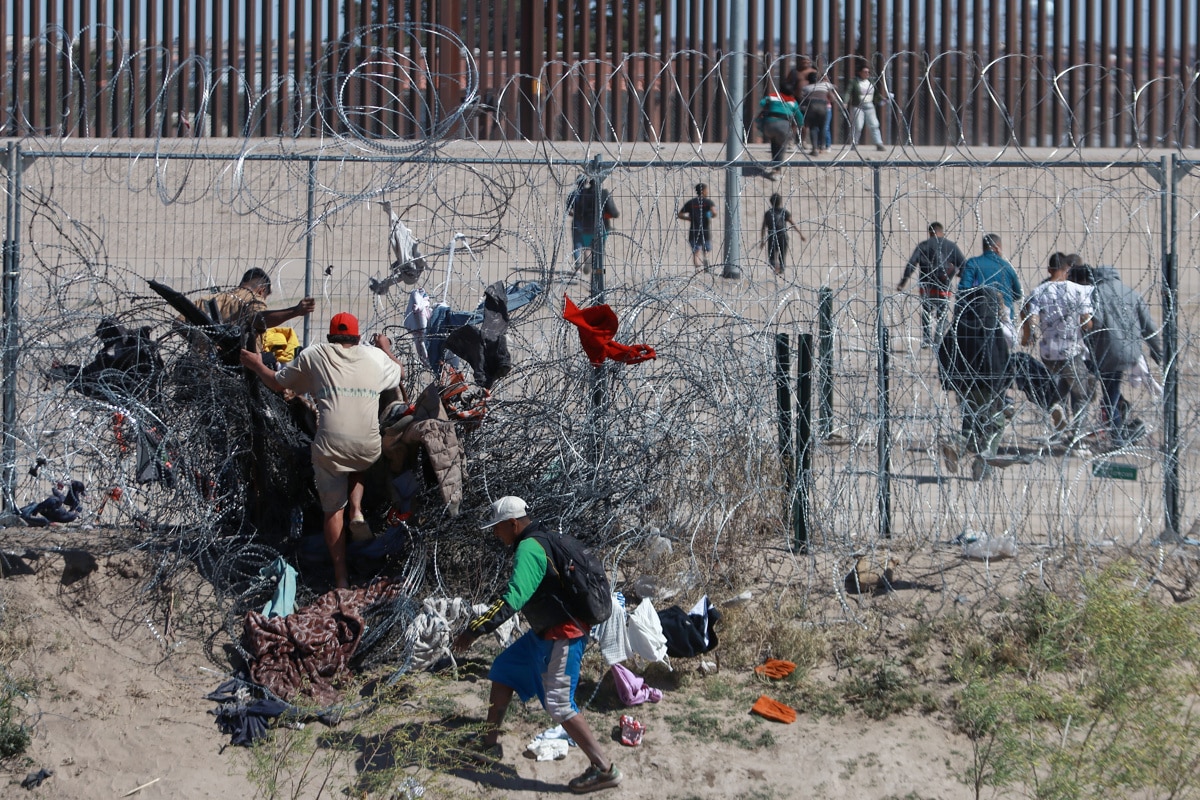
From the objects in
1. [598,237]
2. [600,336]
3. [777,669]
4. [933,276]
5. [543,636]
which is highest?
[598,237]

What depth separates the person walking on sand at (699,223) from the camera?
23.1 feet

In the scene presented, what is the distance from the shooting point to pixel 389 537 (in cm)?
638

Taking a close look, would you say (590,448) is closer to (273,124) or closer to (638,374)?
(638,374)

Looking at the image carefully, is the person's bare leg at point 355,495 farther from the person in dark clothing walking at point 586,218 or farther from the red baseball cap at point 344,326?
the person in dark clothing walking at point 586,218

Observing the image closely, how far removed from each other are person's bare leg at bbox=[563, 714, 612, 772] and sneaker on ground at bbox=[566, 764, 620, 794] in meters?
0.03

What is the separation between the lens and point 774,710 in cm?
565

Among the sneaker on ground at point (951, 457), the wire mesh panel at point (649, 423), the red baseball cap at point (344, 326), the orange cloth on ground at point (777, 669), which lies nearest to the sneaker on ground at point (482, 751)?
the wire mesh panel at point (649, 423)

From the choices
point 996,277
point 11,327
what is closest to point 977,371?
point 996,277

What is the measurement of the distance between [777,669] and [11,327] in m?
4.39

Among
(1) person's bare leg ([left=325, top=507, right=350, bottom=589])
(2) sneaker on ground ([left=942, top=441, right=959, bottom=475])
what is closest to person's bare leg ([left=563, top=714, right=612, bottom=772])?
(1) person's bare leg ([left=325, top=507, right=350, bottom=589])

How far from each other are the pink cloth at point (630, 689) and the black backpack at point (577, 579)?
70cm

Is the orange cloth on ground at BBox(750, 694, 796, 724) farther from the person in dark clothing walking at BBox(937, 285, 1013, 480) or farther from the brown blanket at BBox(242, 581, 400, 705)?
the brown blanket at BBox(242, 581, 400, 705)

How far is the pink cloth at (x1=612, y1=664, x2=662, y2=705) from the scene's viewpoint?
567cm

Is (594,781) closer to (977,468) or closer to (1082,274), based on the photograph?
(977,468)
